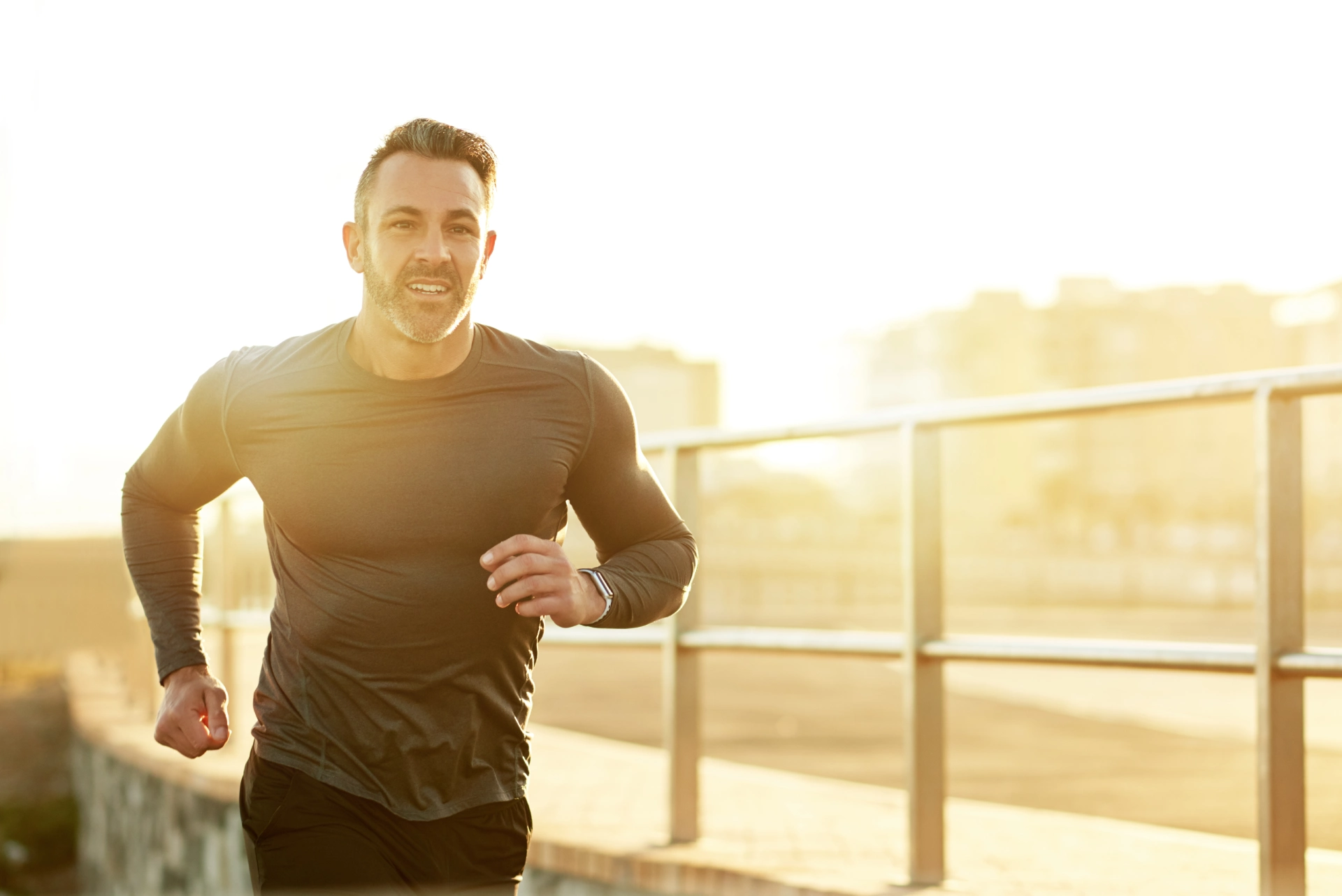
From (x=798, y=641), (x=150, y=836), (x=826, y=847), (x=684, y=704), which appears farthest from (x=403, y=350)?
(x=150, y=836)

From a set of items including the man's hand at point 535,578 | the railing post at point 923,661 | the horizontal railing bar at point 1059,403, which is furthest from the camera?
the railing post at point 923,661

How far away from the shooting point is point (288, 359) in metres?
3.09

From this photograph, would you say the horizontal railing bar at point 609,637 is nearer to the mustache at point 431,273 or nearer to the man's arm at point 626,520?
the man's arm at point 626,520

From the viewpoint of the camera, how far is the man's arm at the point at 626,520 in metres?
2.89

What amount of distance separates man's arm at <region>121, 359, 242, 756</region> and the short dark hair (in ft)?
1.48

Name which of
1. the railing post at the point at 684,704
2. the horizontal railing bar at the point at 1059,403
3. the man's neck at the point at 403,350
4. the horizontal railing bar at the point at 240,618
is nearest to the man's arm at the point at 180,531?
the man's neck at the point at 403,350

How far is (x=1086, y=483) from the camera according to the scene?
127562 millimetres

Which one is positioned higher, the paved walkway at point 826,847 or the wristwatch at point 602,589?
the wristwatch at point 602,589

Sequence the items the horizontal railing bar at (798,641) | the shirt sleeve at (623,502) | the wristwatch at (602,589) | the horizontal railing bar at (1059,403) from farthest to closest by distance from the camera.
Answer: the horizontal railing bar at (798,641) < the horizontal railing bar at (1059,403) < the shirt sleeve at (623,502) < the wristwatch at (602,589)

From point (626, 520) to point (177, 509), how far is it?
860 millimetres

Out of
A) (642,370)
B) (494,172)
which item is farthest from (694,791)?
(642,370)

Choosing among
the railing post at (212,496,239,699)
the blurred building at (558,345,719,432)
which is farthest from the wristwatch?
the blurred building at (558,345,719,432)

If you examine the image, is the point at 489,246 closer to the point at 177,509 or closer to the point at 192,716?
the point at 177,509

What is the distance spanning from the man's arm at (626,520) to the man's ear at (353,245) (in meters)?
0.44
